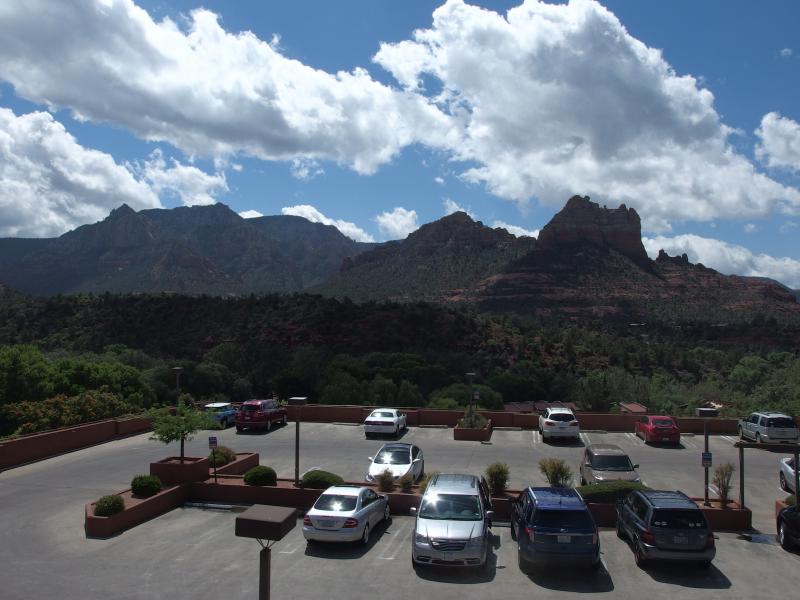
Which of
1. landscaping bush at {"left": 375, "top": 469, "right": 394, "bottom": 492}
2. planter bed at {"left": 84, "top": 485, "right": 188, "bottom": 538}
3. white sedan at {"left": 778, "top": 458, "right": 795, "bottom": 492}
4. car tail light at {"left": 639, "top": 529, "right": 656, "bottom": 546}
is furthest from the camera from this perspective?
white sedan at {"left": 778, "top": 458, "right": 795, "bottom": 492}

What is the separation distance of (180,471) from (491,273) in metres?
114

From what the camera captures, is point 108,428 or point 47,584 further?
point 108,428

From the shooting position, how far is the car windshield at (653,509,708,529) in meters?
12.2

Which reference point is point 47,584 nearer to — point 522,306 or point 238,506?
point 238,506

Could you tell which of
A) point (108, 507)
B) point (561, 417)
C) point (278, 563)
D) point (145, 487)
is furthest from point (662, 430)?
point (108, 507)

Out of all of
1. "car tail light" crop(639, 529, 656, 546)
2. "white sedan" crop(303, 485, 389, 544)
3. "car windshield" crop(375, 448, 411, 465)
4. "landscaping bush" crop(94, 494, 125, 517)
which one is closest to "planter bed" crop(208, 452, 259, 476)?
"car windshield" crop(375, 448, 411, 465)

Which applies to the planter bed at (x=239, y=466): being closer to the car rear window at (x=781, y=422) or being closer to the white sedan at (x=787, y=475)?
the white sedan at (x=787, y=475)

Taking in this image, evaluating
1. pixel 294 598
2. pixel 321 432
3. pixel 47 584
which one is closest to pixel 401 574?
pixel 294 598

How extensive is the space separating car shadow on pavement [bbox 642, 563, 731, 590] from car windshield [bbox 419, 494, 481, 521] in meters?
3.25

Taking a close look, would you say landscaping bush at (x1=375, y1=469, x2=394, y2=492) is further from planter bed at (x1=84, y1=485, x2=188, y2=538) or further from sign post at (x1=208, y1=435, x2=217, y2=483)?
planter bed at (x1=84, y1=485, x2=188, y2=538)

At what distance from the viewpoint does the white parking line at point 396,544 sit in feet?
43.0

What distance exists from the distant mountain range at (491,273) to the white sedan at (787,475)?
7576cm

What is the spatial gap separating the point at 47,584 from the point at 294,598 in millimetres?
4257

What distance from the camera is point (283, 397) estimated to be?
4319 centimetres
